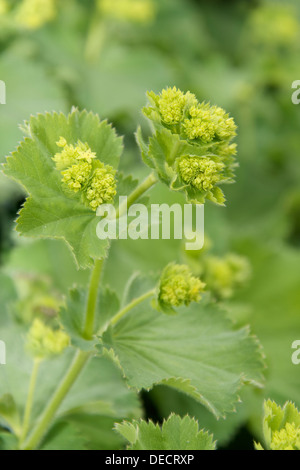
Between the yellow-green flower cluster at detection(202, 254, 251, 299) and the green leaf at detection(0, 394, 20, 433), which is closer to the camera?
the green leaf at detection(0, 394, 20, 433)

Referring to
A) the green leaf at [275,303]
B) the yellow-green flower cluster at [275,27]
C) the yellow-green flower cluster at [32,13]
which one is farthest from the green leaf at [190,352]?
the yellow-green flower cluster at [275,27]

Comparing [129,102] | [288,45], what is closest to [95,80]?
[129,102]

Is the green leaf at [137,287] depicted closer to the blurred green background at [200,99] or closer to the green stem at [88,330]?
the green stem at [88,330]

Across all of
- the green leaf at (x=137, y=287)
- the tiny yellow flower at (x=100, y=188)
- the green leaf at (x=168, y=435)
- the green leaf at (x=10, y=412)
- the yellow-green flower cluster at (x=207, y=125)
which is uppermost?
the yellow-green flower cluster at (x=207, y=125)

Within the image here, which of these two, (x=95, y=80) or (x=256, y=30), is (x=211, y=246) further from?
(x=256, y=30)

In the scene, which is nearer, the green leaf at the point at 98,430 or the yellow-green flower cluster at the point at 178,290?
the yellow-green flower cluster at the point at 178,290

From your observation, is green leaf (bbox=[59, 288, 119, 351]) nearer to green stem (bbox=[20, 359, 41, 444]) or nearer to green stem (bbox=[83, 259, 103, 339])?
green stem (bbox=[83, 259, 103, 339])

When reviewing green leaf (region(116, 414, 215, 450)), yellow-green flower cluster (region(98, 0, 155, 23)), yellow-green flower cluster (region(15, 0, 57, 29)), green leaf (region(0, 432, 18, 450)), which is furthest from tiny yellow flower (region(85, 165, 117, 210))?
yellow-green flower cluster (region(98, 0, 155, 23))
